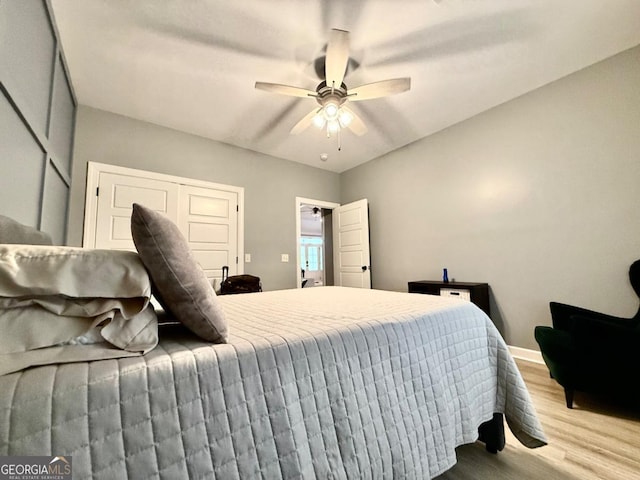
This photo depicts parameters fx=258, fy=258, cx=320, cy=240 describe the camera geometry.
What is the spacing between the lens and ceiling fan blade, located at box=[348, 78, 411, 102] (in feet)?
6.61

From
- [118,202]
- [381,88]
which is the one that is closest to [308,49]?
[381,88]

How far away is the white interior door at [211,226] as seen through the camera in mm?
3332

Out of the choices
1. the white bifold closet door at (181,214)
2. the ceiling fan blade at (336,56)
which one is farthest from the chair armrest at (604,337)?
the white bifold closet door at (181,214)

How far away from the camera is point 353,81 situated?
2504 millimetres

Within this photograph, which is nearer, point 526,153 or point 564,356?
point 564,356

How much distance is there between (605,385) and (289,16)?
325 centimetres

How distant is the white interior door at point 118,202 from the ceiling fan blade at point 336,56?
2402mm

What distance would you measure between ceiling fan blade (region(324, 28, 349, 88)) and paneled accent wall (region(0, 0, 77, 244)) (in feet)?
5.54

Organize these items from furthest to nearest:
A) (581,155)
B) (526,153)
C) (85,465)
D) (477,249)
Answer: (477,249), (526,153), (581,155), (85,465)

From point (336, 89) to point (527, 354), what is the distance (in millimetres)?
3160

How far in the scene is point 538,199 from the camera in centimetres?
262

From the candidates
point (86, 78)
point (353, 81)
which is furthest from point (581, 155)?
point (86, 78)

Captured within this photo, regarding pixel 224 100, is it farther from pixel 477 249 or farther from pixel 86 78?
pixel 477 249

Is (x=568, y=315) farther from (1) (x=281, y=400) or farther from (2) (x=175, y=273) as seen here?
(2) (x=175, y=273)
